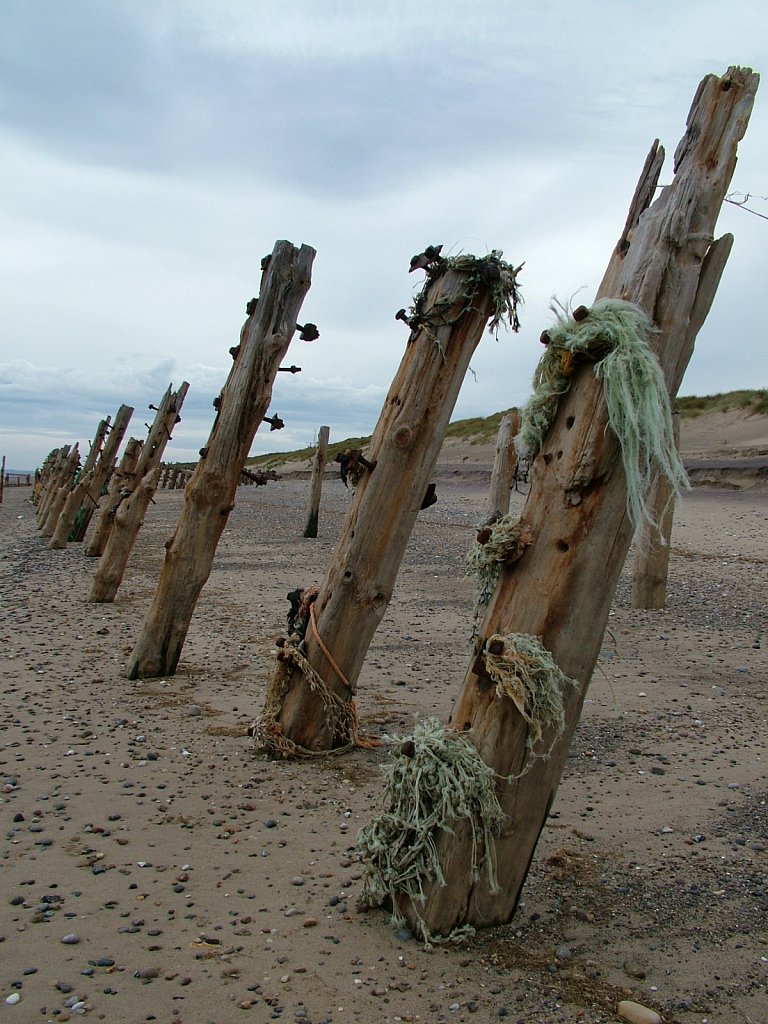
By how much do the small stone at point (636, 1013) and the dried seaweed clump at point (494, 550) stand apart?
1.36 metres

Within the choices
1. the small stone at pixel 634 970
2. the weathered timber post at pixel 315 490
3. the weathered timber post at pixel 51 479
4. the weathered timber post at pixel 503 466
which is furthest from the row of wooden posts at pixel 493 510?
the weathered timber post at pixel 51 479

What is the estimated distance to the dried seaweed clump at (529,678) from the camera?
2.94 m

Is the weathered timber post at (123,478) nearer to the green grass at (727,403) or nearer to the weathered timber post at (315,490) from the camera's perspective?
the weathered timber post at (315,490)

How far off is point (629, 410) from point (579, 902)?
6.52 feet

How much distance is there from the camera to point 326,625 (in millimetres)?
5180

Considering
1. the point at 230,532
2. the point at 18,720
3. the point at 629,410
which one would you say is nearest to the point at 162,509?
the point at 230,532

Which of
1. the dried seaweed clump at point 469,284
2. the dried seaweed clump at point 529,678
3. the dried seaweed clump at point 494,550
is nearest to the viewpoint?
the dried seaweed clump at point 529,678

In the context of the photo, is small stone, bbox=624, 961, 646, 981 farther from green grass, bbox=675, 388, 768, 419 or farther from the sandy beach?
green grass, bbox=675, 388, 768, 419

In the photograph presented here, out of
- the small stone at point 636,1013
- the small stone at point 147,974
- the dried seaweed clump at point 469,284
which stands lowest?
the small stone at point 147,974

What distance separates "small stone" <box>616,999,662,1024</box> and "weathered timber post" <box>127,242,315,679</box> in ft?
15.7

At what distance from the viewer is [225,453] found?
22.2 ft

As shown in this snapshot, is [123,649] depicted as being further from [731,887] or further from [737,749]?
[731,887]

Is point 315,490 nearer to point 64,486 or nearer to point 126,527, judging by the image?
point 64,486

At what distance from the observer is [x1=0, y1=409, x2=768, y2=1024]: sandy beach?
9.28ft
